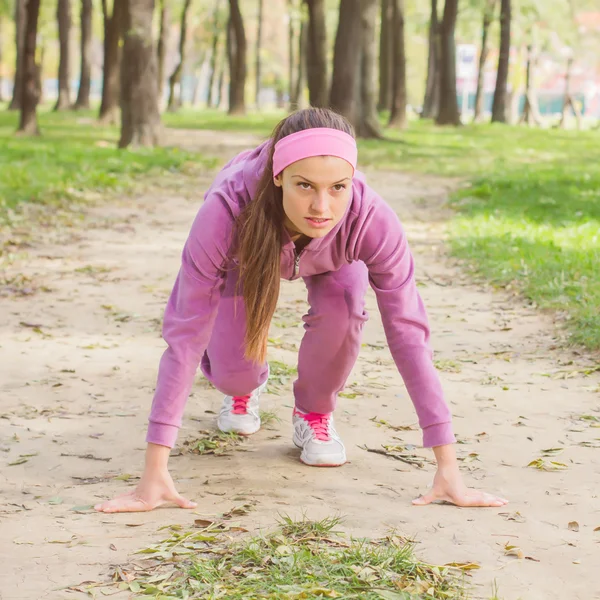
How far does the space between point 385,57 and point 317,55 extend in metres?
10.8

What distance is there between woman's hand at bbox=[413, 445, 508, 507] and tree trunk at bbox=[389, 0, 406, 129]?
22695 millimetres

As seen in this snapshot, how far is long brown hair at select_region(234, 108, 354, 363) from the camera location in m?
3.37

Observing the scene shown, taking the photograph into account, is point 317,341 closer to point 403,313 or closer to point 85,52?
point 403,313

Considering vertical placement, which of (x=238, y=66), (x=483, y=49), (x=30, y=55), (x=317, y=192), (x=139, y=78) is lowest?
(x=317, y=192)

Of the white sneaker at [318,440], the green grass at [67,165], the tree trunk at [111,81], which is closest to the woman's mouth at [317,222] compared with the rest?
the white sneaker at [318,440]

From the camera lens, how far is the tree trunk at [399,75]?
25.8 meters

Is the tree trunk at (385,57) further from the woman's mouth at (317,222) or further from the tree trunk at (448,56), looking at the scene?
the woman's mouth at (317,222)

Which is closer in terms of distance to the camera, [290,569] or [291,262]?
[290,569]

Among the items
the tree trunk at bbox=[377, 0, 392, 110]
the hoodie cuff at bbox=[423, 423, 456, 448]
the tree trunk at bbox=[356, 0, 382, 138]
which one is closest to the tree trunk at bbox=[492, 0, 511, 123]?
the tree trunk at bbox=[377, 0, 392, 110]

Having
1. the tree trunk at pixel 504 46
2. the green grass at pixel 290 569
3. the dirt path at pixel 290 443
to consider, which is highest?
the tree trunk at pixel 504 46

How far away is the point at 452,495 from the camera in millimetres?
3572

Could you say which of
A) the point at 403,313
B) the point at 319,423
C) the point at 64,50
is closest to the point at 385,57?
the point at 64,50

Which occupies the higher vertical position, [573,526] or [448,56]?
[448,56]

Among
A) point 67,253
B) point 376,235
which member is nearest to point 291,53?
point 67,253
